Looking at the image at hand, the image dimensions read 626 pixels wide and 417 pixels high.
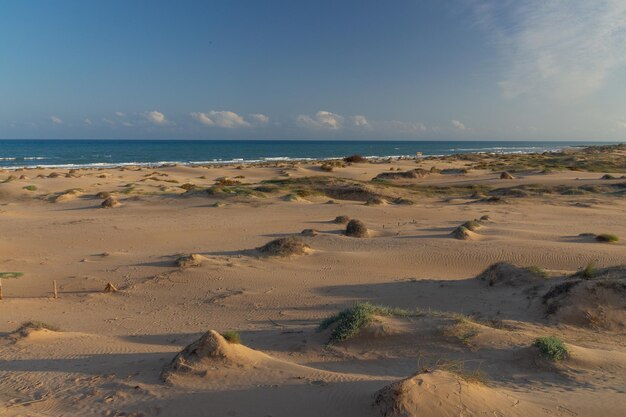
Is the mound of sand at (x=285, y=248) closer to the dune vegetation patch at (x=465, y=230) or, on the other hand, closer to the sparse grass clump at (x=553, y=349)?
the dune vegetation patch at (x=465, y=230)

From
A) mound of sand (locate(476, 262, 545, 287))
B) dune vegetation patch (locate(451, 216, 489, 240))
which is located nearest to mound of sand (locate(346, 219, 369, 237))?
dune vegetation patch (locate(451, 216, 489, 240))

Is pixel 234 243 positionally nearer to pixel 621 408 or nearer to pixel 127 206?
pixel 127 206

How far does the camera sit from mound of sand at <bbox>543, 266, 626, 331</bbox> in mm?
8328

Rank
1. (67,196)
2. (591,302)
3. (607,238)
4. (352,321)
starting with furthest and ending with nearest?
(67,196)
(607,238)
(591,302)
(352,321)

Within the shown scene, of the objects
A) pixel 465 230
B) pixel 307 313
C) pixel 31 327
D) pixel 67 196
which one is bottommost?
pixel 307 313

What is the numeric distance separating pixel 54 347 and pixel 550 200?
26.1m

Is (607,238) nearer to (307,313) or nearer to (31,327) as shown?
(307,313)

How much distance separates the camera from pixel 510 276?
10914mm

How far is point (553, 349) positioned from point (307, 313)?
4.88m

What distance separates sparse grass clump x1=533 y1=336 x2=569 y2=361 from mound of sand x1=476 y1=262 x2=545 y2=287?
4200mm

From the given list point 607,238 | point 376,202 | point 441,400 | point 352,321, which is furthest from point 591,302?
point 376,202

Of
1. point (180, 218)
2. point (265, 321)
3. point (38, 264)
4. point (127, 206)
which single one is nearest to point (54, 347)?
point (265, 321)

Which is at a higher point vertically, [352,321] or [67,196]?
[352,321]

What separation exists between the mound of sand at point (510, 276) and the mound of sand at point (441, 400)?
592 centimetres
